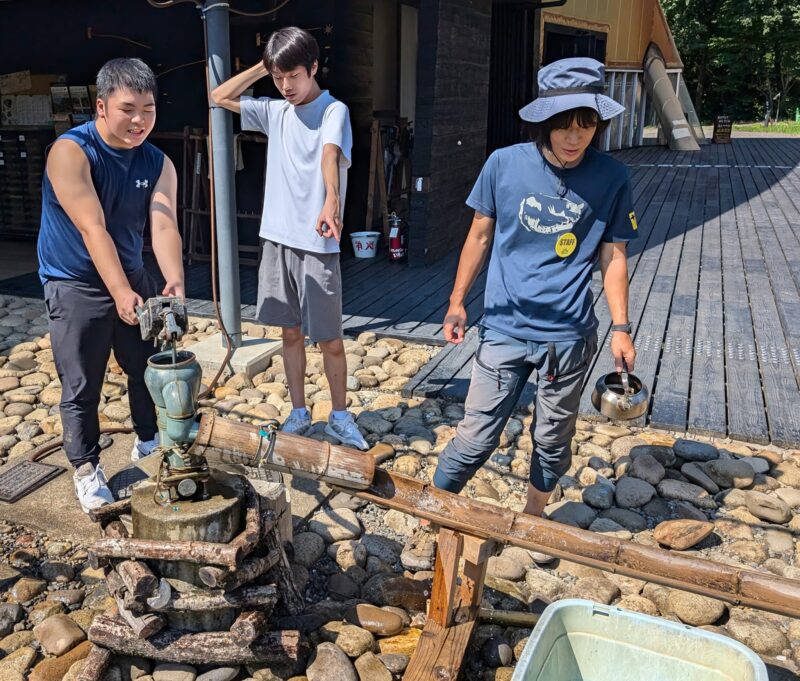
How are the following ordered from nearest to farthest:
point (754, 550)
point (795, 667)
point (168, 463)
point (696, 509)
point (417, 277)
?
1. point (168, 463)
2. point (795, 667)
3. point (754, 550)
4. point (696, 509)
5. point (417, 277)

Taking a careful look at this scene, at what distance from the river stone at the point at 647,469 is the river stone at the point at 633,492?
5 cm

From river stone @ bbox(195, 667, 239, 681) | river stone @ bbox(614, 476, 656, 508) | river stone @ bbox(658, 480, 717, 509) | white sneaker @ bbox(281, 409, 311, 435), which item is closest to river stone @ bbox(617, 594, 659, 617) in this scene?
river stone @ bbox(614, 476, 656, 508)

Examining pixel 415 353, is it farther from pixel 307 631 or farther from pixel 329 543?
pixel 307 631

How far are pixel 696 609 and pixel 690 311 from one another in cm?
389

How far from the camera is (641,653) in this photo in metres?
2.38

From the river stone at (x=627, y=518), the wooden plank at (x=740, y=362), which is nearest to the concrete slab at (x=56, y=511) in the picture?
the river stone at (x=627, y=518)

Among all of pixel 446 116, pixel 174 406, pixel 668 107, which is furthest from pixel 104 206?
pixel 668 107

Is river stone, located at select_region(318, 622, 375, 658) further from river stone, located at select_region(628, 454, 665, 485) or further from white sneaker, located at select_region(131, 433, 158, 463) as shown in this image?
river stone, located at select_region(628, 454, 665, 485)

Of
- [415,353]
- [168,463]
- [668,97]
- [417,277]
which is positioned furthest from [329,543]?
[668,97]

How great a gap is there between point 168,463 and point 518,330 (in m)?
1.33

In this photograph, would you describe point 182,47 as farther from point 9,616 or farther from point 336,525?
point 9,616

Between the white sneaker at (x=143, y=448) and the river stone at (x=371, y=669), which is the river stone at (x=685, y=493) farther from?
the white sneaker at (x=143, y=448)

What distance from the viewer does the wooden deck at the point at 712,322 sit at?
4637 mm

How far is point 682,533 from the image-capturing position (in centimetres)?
341
